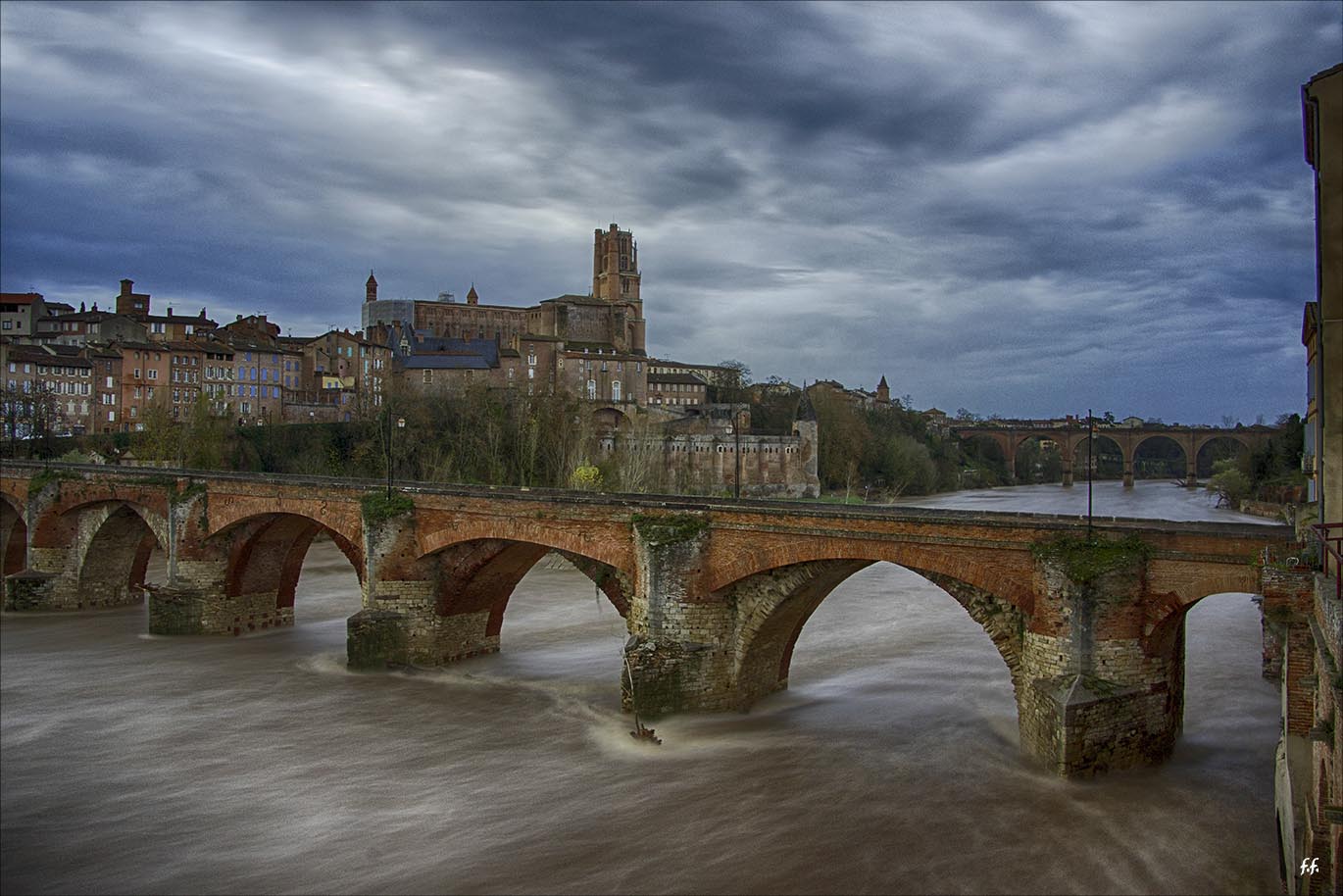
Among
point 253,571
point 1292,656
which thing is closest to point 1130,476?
point 253,571

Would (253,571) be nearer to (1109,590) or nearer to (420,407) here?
(1109,590)

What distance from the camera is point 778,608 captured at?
19.7 m

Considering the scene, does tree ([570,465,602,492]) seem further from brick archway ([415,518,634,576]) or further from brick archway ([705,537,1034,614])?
brick archway ([705,537,1034,614])

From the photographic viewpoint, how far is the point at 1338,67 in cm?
1230

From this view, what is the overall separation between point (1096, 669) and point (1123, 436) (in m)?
96.6

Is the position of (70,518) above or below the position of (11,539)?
above

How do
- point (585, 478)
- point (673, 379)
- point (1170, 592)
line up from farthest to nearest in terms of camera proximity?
1. point (673, 379)
2. point (585, 478)
3. point (1170, 592)

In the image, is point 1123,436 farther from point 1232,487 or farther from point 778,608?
point 778,608

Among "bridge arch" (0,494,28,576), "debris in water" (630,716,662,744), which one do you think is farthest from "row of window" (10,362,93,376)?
"debris in water" (630,716,662,744)

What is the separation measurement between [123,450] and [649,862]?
5746 cm

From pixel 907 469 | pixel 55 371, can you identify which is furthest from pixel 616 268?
pixel 55 371

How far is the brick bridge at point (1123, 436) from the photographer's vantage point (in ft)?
309

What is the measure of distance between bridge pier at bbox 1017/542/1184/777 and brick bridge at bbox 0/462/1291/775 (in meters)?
0.03

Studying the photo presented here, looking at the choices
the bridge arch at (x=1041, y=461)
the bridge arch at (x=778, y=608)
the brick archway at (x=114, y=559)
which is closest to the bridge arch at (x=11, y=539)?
the brick archway at (x=114, y=559)
